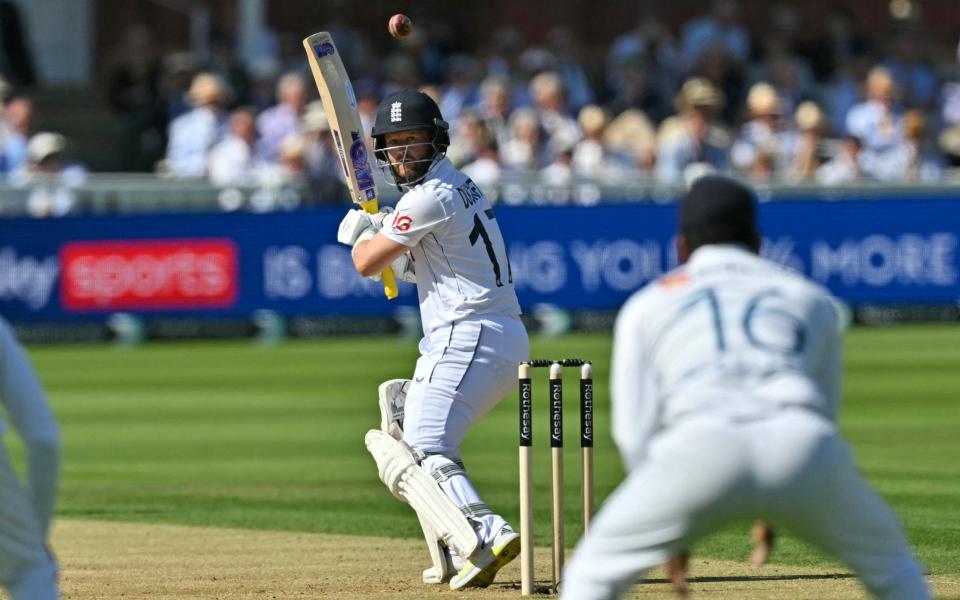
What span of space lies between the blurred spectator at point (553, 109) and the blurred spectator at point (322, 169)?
285 centimetres

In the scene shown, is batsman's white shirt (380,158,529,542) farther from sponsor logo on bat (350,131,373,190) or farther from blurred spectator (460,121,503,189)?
blurred spectator (460,121,503,189)

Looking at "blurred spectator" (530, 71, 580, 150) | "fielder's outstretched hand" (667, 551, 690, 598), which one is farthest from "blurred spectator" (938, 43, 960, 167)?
"fielder's outstretched hand" (667, 551, 690, 598)

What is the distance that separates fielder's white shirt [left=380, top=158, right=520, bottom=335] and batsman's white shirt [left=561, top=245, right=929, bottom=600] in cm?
287

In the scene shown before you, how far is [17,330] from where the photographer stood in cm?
2150

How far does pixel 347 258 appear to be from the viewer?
2088 cm

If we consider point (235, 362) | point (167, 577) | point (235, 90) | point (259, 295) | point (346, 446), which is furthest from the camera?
point (235, 90)

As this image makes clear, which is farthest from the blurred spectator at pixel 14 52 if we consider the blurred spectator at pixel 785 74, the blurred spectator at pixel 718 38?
the blurred spectator at pixel 785 74

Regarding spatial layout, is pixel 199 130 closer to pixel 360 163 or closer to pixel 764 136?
pixel 764 136

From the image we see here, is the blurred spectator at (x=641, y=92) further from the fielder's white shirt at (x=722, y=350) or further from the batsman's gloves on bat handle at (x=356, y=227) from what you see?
the fielder's white shirt at (x=722, y=350)

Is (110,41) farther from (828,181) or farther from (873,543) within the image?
(873,543)

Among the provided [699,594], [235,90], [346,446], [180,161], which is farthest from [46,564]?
[235,90]

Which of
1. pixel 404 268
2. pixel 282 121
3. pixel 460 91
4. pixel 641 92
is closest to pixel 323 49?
pixel 404 268

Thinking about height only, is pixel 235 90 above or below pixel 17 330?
above

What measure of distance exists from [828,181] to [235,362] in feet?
23.9
